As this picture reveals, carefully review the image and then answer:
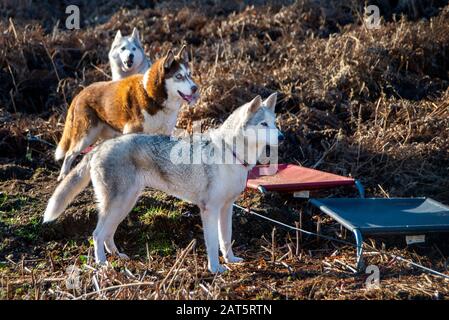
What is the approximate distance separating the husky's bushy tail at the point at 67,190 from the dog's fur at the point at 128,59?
368 centimetres

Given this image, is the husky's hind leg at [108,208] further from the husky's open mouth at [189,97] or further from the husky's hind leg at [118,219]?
the husky's open mouth at [189,97]

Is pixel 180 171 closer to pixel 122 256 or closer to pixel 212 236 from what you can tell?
pixel 212 236

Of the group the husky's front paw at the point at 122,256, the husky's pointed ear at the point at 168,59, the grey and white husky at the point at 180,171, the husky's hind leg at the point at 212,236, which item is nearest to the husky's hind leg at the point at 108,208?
the grey and white husky at the point at 180,171

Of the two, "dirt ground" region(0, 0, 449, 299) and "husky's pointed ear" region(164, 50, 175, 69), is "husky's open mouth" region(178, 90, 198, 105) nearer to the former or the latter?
"husky's pointed ear" region(164, 50, 175, 69)

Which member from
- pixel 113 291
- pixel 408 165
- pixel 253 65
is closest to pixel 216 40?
pixel 253 65

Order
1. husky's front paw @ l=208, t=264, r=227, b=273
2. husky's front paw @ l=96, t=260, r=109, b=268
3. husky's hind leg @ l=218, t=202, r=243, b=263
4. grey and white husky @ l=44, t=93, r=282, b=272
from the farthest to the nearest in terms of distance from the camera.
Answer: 1. husky's hind leg @ l=218, t=202, r=243, b=263
2. grey and white husky @ l=44, t=93, r=282, b=272
3. husky's front paw @ l=208, t=264, r=227, b=273
4. husky's front paw @ l=96, t=260, r=109, b=268

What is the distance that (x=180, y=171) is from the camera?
6.56 metres

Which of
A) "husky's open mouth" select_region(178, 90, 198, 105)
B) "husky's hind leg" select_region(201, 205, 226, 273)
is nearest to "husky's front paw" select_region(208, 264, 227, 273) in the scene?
"husky's hind leg" select_region(201, 205, 226, 273)

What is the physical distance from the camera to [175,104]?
873cm

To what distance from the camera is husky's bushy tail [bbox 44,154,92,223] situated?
6598mm

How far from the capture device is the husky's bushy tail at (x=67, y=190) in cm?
660

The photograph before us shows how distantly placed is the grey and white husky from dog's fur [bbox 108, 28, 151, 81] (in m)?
3.67

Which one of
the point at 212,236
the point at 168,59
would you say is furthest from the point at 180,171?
the point at 168,59

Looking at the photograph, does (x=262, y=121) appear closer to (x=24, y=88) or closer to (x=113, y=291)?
(x=113, y=291)
